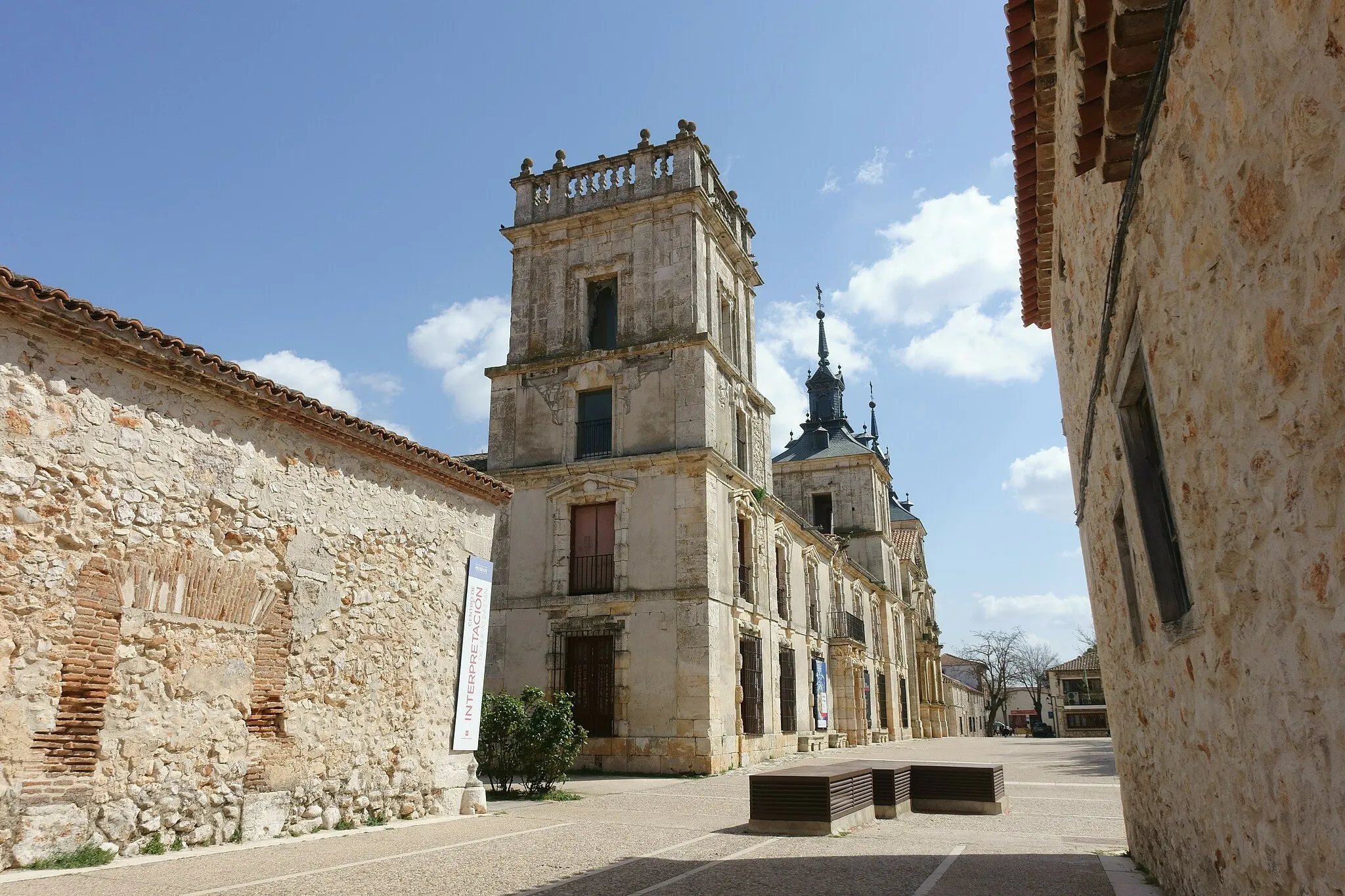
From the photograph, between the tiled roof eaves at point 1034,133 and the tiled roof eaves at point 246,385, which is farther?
the tiled roof eaves at point 246,385

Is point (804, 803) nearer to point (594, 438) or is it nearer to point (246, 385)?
point (246, 385)

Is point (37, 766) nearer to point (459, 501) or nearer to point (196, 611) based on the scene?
point (196, 611)

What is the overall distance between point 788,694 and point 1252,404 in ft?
72.5

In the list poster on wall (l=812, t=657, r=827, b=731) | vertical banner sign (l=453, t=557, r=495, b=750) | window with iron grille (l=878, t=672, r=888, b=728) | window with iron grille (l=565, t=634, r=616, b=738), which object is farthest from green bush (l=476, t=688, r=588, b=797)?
window with iron grille (l=878, t=672, r=888, b=728)

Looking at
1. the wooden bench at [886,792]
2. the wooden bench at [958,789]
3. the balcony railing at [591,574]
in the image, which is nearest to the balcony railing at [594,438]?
the balcony railing at [591,574]

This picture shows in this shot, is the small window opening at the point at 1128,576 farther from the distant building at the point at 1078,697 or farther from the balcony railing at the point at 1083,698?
the balcony railing at the point at 1083,698

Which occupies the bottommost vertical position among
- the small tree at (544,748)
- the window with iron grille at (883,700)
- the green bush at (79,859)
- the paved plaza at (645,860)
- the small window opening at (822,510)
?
the paved plaza at (645,860)

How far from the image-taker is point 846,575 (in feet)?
104

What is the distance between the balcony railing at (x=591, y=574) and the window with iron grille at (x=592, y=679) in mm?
1080

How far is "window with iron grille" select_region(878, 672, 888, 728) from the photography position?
34.1 metres

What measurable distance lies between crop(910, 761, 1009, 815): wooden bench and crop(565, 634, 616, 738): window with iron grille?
8.78 metres

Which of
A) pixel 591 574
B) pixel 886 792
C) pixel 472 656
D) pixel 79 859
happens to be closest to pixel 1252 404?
pixel 79 859

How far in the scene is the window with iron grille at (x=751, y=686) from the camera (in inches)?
783

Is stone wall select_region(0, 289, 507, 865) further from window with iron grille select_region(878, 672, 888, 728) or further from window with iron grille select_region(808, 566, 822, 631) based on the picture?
window with iron grille select_region(878, 672, 888, 728)
